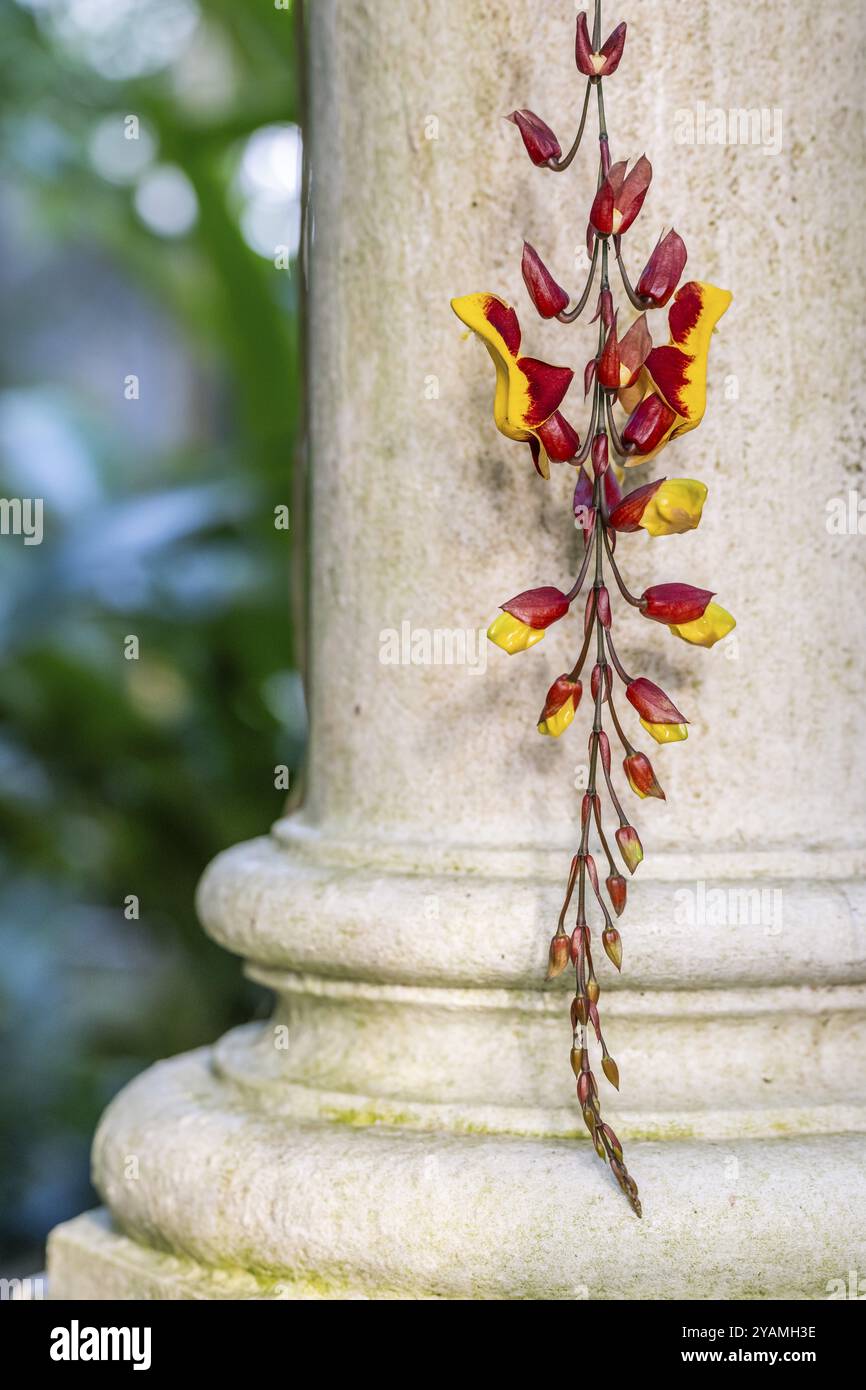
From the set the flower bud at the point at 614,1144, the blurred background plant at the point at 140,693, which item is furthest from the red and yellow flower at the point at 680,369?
the blurred background plant at the point at 140,693

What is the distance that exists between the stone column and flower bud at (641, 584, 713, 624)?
0.71 feet

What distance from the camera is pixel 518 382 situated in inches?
40.7

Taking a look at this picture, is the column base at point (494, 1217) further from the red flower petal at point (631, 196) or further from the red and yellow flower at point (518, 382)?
the red flower petal at point (631, 196)

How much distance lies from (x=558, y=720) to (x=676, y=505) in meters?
0.16

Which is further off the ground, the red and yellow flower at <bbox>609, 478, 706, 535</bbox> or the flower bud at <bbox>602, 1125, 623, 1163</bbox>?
the red and yellow flower at <bbox>609, 478, 706, 535</bbox>

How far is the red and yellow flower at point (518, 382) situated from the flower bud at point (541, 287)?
27 millimetres

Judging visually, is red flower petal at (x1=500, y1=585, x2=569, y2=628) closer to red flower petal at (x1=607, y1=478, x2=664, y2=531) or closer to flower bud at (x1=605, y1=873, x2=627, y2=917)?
red flower petal at (x1=607, y1=478, x2=664, y2=531)

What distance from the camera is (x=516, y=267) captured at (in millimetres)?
1239

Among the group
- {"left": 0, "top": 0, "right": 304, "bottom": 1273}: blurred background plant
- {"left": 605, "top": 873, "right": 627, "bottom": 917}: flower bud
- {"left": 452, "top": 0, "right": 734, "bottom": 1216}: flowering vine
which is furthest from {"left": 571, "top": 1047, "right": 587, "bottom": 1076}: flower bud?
{"left": 0, "top": 0, "right": 304, "bottom": 1273}: blurred background plant

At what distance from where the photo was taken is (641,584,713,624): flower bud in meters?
1.00
